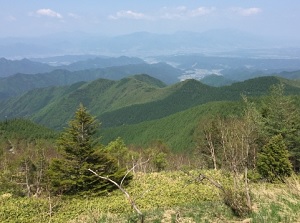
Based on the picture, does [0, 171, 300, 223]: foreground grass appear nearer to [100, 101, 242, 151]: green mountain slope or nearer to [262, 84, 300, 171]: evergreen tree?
[262, 84, 300, 171]: evergreen tree

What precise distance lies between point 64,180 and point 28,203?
430cm

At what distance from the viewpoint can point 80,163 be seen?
2856 cm

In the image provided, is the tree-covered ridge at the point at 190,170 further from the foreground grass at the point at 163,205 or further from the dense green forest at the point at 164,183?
the foreground grass at the point at 163,205

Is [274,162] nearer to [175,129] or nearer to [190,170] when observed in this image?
[190,170]

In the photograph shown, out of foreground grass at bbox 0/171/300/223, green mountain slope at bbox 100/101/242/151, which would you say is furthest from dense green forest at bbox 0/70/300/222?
green mountain slope at bbox 100/101/242/151

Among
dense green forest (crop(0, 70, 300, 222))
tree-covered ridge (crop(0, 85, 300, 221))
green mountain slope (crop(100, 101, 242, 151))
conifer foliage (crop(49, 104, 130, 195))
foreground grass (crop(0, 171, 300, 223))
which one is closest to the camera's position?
foreground grass (crop(0, 171, 300, 223))

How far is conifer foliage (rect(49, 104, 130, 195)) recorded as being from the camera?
91.2 feet

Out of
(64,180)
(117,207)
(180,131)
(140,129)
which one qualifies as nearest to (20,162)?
(64,180)

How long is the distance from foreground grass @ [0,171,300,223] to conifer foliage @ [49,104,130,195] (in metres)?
1.33

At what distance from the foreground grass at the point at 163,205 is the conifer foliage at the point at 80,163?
133 cm

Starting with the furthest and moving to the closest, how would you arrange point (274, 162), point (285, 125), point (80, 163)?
point (285, 125) < point (274, 162) < point (80, 163)

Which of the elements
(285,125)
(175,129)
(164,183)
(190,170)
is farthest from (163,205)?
(175,129)

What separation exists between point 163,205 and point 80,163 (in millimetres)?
10138

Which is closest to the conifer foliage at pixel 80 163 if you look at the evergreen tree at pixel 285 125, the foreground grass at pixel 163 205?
the foreground grass at pixel 163 205
